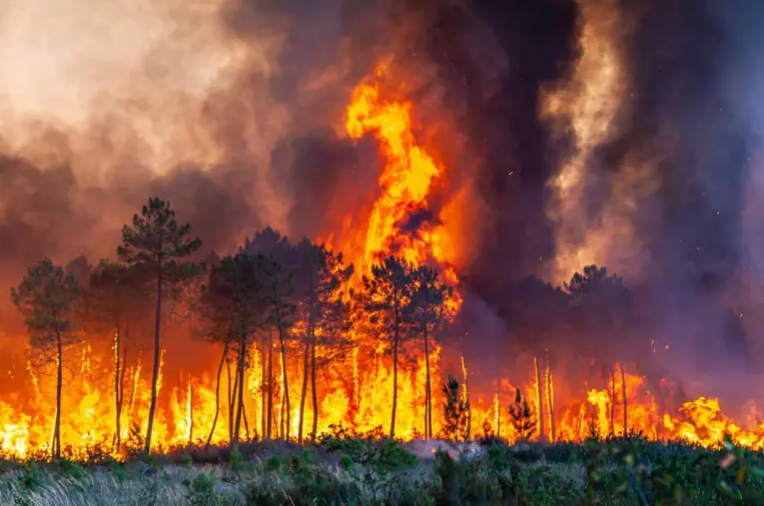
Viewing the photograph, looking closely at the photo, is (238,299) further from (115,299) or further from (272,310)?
(115,299)

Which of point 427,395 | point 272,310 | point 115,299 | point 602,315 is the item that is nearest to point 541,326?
point 602,315

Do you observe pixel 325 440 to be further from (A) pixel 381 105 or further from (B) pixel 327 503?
(A) pixel 381 105

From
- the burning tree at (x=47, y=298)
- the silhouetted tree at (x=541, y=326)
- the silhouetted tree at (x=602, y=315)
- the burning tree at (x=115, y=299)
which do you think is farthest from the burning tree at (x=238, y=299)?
the silhouetted tree at (x=602, y=315)

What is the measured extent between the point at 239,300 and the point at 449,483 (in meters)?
35.0

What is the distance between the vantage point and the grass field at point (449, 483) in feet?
20.2

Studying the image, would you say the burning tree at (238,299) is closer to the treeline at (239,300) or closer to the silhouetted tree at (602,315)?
the treeline at (239,300)

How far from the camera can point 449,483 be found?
799 centimetres

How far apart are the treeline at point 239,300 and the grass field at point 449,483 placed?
2216 cm

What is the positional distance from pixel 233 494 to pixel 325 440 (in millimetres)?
6180

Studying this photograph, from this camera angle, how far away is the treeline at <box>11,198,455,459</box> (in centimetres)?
4075

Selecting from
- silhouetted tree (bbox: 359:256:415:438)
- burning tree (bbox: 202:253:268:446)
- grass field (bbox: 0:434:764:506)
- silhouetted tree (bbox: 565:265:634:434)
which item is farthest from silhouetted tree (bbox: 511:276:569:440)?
grass field (bbox: 0:434:764:506)

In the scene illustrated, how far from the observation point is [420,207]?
102 m

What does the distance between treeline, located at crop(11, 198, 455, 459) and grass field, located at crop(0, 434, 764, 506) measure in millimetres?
22164

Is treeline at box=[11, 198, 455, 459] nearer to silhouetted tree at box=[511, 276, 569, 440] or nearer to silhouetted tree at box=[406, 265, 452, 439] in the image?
silhouetted tree at box=[406, 265, 452, 439]
